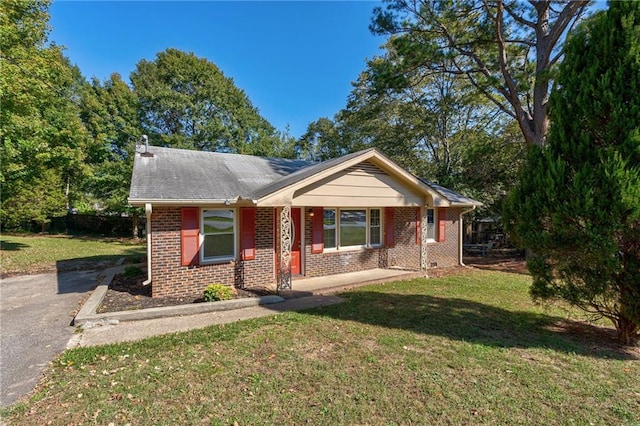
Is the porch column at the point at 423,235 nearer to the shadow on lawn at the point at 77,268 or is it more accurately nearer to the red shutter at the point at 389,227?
the red shutter at the point at 389,227

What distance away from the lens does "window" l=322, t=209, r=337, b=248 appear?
10220mm

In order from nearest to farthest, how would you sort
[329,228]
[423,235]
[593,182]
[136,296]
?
[593,182] < [136,296] < [329,228] < [423,235]

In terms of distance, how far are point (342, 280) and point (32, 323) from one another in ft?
23.9

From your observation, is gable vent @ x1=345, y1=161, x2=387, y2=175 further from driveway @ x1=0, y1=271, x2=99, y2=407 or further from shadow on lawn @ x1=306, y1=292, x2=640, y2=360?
driveway @ x1=0, y1=271, x2=99, y2=407

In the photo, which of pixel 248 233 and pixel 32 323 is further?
pixel 248 233

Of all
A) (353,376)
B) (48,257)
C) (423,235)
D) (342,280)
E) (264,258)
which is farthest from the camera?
(48,257)

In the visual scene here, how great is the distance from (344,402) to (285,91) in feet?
79.5

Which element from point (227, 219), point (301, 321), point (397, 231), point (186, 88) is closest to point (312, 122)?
point (186, 88)

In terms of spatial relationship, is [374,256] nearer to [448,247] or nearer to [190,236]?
[448,247]

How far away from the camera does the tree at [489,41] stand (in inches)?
437

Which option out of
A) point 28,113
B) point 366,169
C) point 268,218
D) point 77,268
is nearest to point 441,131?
point 366,169

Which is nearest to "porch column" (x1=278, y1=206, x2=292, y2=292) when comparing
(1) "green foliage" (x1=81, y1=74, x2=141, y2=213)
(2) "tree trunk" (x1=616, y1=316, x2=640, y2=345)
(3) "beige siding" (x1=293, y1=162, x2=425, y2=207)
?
(3) "beige siding" (x1=293, y1=162, x2=425, y2=207)

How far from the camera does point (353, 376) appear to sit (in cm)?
390

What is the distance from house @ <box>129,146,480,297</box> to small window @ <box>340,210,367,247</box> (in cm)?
4
